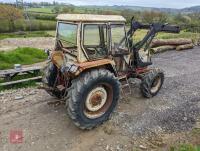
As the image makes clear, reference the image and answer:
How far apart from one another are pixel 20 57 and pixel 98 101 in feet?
23.4

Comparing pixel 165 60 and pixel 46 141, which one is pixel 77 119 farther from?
pixel 165 60

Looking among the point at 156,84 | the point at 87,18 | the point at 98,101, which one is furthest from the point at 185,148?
the point at 87,18

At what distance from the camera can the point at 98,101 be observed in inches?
239

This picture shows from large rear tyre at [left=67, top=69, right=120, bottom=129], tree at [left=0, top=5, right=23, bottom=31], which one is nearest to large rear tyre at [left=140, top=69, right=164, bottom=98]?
large rear tyre at [left=67, top=69, right=120, bottom=129]

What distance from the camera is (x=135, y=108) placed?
718 cm

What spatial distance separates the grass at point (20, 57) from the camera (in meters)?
11.2

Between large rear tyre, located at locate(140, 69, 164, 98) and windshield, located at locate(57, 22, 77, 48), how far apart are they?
2.58 meters

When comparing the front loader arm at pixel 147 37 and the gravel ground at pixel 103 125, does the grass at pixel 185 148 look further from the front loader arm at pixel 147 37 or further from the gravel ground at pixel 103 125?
the front loader arm at pixel 147 37

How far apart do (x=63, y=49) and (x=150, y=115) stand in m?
2.80

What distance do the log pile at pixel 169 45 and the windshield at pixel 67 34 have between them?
951cm

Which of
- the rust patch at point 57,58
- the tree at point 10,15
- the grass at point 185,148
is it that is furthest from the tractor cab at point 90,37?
the tree at point 10,15

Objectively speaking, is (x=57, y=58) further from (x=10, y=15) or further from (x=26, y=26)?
(x=10, y=15)

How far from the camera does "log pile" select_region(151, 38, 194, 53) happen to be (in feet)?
50.9

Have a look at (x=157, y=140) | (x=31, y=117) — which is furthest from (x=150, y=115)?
(x=31, y=117)
